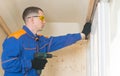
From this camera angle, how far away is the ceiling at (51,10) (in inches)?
88.8

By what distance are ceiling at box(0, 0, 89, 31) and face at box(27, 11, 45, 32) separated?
279 millimetres

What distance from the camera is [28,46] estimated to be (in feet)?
6.47

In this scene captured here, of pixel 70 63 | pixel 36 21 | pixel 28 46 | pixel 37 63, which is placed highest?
pixel 36 21

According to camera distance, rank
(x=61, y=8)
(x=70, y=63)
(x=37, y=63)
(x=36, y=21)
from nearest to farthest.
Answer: (x=37, y=63)
(x=36, y=21)
(x=61, y=8)
(x=70, y=63)

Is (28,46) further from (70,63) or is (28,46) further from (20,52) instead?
(70,63)

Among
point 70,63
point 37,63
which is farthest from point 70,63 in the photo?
point 37,63

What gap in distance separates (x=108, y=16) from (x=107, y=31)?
9 cm

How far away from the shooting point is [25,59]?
1941 mm

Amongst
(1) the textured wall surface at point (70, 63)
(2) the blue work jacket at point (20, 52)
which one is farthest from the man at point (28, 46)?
(1) the textured wall surface at point (70, 63)

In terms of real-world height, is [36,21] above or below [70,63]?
above

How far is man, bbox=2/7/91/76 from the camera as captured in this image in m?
1.87

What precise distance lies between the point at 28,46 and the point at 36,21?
236mm

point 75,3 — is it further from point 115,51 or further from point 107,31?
point 115,51

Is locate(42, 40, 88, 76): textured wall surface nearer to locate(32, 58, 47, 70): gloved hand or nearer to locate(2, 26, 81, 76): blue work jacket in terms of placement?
locate(2, 26, 81, 76): blue work jacket
